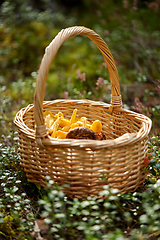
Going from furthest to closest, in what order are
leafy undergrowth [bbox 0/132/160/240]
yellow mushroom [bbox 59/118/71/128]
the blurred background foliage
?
the blurred background foliage < yellow mushroom [bbox 59/118/71/128] < leafy undergrowth [bbox 0/132/160/240]

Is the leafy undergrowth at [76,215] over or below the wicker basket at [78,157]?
below

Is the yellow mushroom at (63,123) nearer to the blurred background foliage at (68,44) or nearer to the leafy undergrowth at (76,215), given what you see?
the leafy undergrowth at (76,215)

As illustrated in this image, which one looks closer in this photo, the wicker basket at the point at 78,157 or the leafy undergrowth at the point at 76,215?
the leafy undergrowth at the point at 76,215

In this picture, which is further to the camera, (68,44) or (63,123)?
(68,44)

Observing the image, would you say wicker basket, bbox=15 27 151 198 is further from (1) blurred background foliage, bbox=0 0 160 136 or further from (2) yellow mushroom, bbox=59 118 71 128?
(1) blurred background foliage, bbox=0 0 160 136

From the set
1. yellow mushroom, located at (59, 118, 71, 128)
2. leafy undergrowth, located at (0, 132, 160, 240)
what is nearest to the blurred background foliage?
yellow mushroom, located at (59, 118, 71, 128)

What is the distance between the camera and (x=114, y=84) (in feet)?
5.47

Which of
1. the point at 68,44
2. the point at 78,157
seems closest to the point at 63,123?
the point at 78,157

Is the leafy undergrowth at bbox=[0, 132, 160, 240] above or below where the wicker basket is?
below

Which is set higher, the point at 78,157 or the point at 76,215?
the point at 78,157

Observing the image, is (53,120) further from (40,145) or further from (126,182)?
(126,182)

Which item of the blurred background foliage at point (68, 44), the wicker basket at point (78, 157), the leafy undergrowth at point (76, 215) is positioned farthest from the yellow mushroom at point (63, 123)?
the blurred background foliage at point (68, 44)

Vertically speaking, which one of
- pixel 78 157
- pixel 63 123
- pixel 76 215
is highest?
pixel 78 157

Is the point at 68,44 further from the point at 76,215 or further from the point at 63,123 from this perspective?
the point at 76,215
